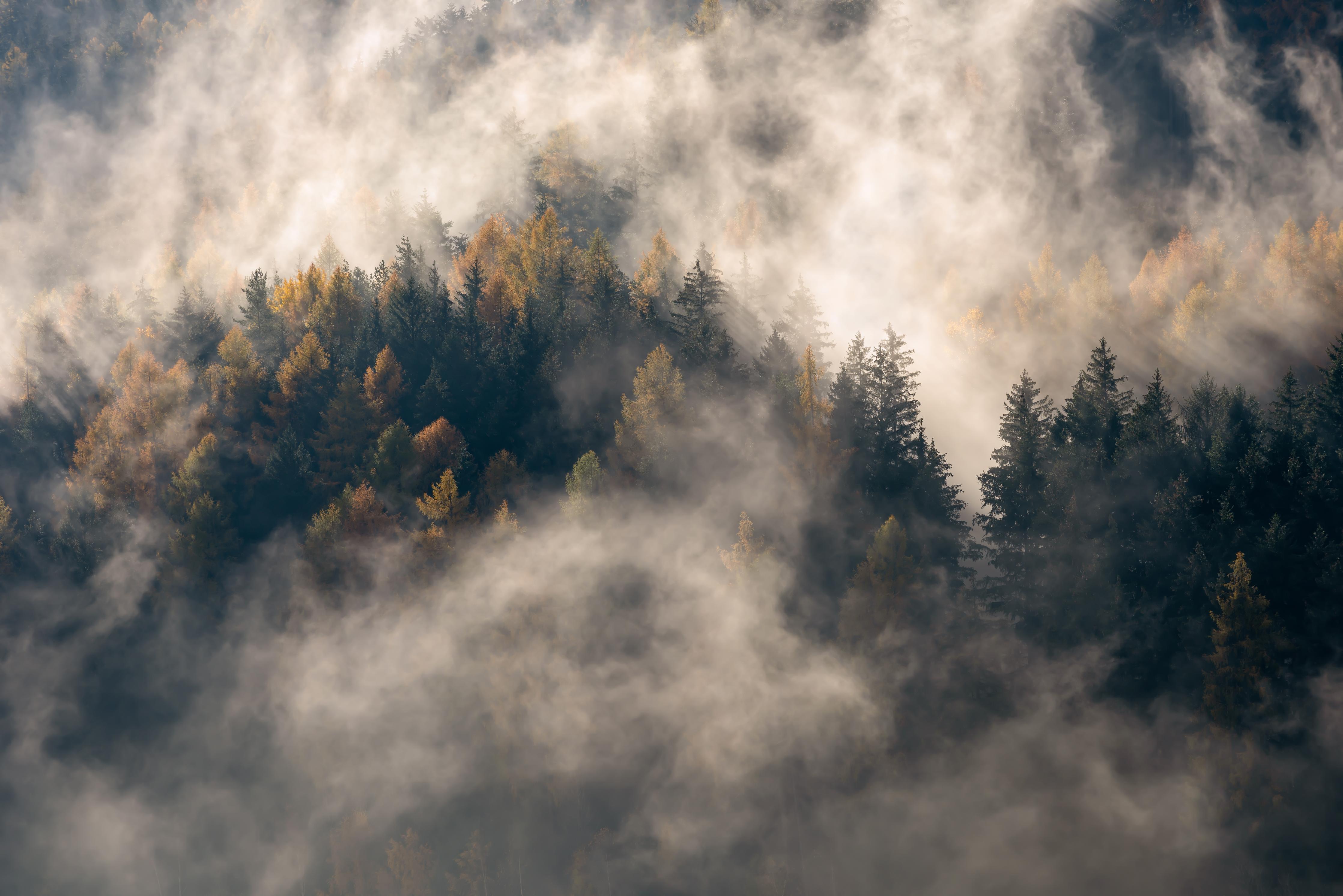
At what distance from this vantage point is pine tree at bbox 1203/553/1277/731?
29.6 m

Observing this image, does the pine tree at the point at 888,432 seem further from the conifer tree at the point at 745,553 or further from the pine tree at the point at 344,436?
the pine tree at the point at 344,436

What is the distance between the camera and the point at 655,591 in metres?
40.6

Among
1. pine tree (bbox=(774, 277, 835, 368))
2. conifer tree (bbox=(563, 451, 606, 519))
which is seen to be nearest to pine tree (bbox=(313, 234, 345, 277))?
pine tree (bbox=(774, 277, 835, 368))

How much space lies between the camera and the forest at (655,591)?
106ft

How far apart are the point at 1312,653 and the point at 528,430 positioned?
1185 inches

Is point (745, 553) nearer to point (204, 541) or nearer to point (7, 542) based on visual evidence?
point (204, 541)

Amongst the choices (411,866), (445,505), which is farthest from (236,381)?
(411,866)

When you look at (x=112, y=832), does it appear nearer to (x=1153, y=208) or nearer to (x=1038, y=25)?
(x=1153, y=208)

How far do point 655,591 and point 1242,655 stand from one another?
2045 cm

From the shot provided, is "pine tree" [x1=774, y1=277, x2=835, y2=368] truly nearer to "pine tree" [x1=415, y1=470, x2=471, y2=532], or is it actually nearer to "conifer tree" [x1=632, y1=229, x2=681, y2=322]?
"conifer tree" [x1=632, y1=229, x2=681, y2=322]

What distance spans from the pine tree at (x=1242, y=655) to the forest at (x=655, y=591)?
0.55 ft

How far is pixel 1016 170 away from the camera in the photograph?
4082 inches

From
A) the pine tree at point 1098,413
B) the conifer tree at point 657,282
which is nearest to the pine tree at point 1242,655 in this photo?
the pine tree at point 1098,413

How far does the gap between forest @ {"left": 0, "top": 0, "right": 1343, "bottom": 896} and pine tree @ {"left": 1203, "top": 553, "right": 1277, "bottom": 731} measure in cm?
17
